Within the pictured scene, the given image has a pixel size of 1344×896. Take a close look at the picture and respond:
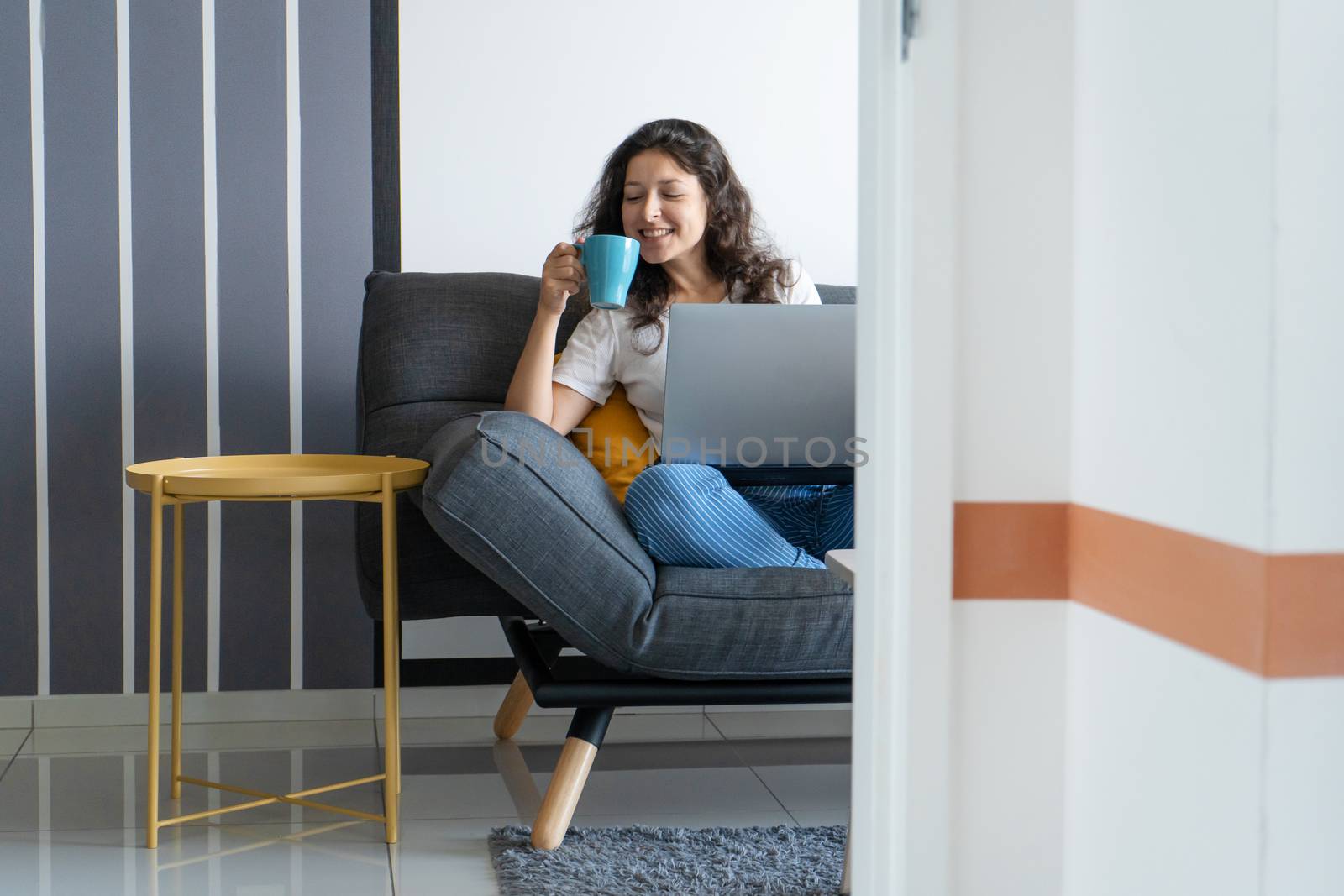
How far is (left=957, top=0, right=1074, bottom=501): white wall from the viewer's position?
2.26 ft

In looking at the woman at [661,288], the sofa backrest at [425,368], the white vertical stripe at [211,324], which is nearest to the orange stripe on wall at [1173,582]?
the woman at [661,288]

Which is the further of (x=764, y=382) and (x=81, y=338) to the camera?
(x=81, y=338)

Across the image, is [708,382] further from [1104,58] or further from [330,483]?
[1104,58]

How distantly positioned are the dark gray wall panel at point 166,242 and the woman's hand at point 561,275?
83 centimetres

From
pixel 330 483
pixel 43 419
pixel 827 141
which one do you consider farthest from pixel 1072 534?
pixel 43 419

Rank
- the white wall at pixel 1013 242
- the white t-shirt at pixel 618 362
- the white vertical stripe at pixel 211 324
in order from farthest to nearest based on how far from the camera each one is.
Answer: the white vertical stripe at pixel 211 324, the white t-shirt at pixel 618 362, the white wall at pixel 1013 242

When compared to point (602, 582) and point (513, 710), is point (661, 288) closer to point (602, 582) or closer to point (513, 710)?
point (602, 582)

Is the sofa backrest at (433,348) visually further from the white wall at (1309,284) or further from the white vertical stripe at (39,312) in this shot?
the white wall at (1309,284)

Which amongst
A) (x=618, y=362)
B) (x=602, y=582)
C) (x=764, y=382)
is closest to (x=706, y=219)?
(x=618, y=362)

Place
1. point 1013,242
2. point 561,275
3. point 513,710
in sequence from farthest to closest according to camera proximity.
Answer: point 513,710 → point 561,275 → point 1013,242

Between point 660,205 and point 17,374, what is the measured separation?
128 cm

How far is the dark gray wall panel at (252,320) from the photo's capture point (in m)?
2.28

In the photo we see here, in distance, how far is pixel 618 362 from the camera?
2.02 meters

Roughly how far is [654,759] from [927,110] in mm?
1626
